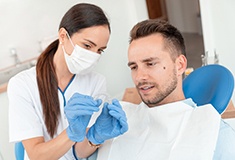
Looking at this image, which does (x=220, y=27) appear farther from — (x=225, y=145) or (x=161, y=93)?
(x=225, y=145)

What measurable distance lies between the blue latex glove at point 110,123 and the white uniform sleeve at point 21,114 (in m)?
0.27

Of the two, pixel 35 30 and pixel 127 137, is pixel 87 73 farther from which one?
pixel 35 30

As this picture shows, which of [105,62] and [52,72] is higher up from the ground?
[52,72]

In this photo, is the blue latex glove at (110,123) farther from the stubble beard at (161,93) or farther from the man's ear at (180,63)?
the man's ear at (180,63)

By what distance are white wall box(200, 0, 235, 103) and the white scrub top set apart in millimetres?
1114

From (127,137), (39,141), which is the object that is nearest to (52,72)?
(39,141)

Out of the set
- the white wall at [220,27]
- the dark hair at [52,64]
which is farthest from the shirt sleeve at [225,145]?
the white wall at [220,27]

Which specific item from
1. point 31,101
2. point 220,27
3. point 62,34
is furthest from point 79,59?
point 220,27

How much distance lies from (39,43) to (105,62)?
0.69m

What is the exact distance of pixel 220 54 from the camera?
209 cm

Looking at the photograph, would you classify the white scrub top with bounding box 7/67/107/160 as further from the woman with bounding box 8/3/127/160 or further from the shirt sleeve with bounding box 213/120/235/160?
the shirt sleeve with bounding box 213/120/235/160

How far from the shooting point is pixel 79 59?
3.78 feet

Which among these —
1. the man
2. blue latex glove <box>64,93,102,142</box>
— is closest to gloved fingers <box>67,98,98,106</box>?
blue latex glove <box>64,93,102,142</box>

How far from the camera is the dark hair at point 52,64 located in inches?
42.1
